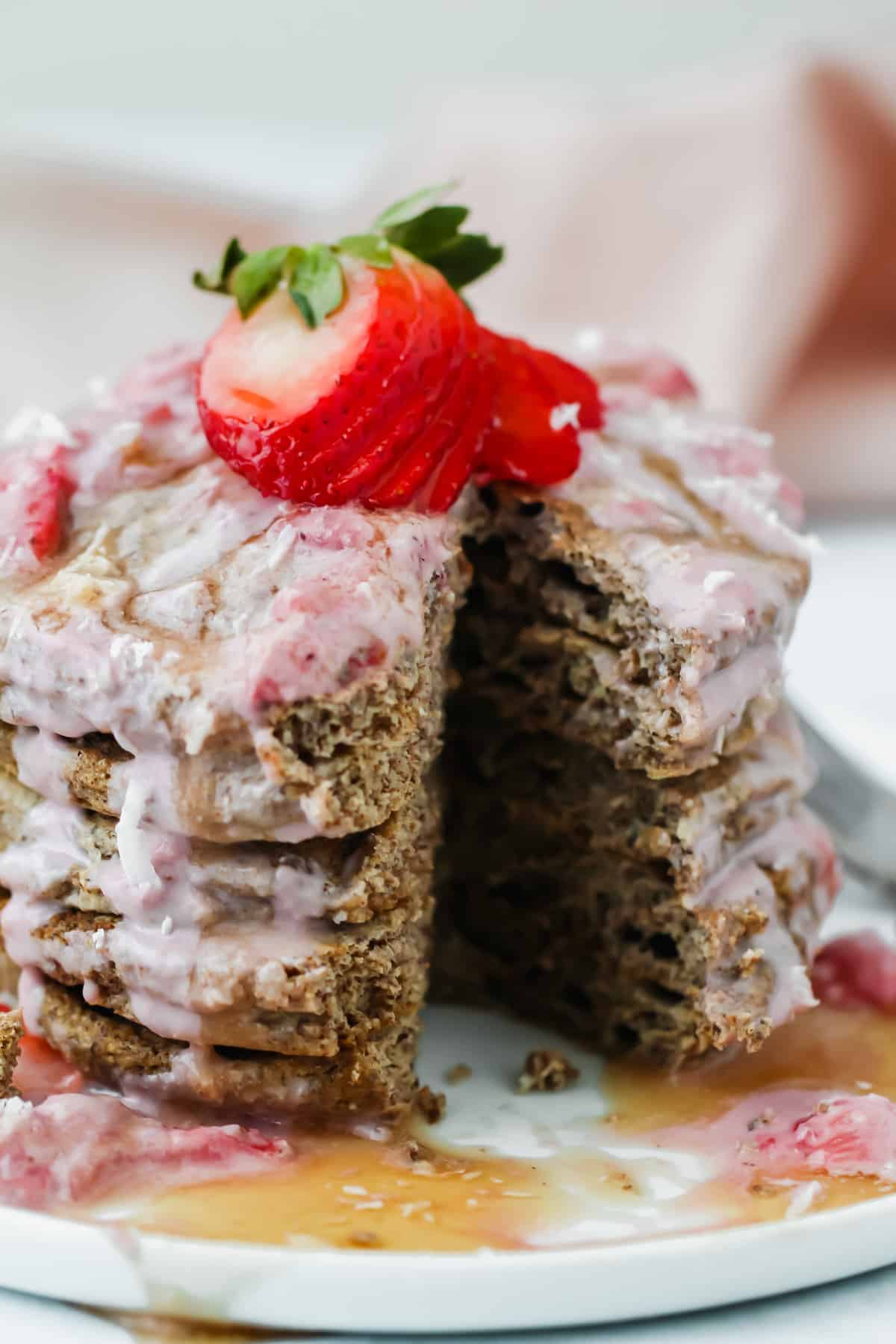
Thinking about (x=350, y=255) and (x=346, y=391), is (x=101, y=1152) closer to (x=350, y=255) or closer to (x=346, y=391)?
(x=346, y=391)

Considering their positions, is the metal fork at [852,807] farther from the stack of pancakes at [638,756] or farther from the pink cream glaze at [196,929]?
the pink cream glaze at [196,929]

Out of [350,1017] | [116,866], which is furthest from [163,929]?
[350,1017]

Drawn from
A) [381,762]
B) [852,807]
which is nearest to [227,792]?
[381,762]

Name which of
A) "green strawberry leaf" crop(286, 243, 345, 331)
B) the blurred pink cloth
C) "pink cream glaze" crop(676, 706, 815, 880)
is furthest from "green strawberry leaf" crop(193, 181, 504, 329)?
the blurred pink cloth

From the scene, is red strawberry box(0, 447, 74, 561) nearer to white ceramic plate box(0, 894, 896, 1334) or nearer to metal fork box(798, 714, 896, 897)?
white ceramic plate box(0, 894, 896, 1334)

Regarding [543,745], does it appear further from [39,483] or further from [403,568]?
[39,483]
